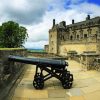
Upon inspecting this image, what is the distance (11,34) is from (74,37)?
16.1m

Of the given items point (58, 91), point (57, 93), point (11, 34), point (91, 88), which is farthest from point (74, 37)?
point (57, 93)

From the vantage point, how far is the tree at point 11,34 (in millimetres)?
57500

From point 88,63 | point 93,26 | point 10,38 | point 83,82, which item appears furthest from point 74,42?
point 83,82

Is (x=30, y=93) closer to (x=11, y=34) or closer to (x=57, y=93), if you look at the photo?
(x=57, y=93)

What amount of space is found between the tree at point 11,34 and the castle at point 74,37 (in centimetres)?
910

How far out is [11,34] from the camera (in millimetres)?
58688

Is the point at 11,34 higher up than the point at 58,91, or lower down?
higher up

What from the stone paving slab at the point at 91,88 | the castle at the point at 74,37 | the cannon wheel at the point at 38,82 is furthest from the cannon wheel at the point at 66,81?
the castle at the point at 74,37

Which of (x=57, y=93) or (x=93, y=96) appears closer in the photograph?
(x=93, y=96)

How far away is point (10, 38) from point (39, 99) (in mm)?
51387

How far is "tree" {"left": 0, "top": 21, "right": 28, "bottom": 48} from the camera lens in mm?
57500

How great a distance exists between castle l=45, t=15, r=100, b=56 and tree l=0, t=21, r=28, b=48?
358 inches

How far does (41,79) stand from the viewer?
30.8ft

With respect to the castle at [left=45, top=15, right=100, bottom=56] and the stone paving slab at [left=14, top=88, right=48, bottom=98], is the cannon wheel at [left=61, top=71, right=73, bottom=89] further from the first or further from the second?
the castle at [left=45, top=15, right=100, bottom=56]
